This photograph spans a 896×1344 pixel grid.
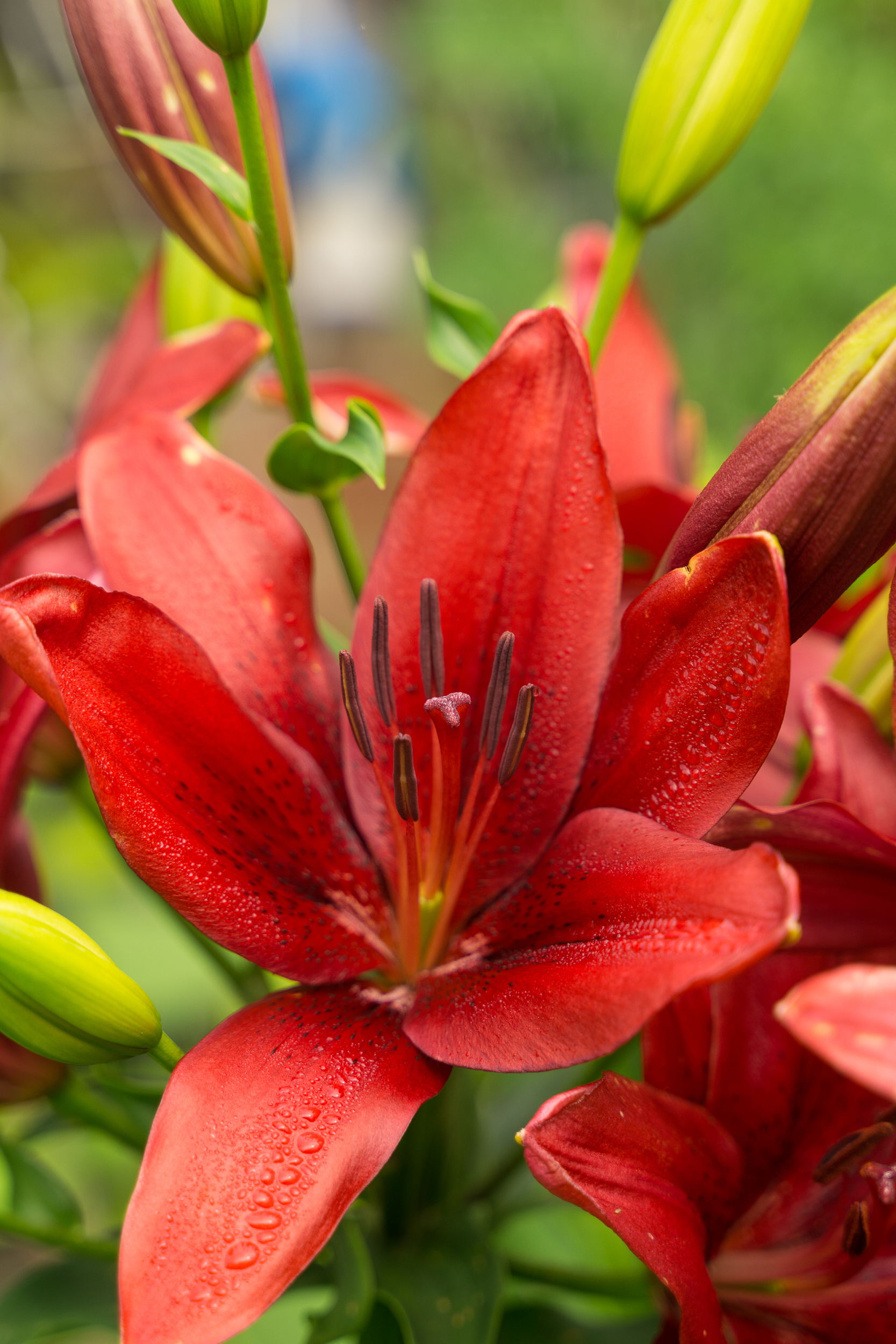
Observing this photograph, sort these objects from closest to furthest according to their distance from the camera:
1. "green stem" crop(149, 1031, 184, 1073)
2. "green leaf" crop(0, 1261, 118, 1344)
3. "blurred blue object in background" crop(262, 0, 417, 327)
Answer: "green stem" crop(149, 1031, 184, 1073) < "green leaf" crop(0, 1261, 118, 1344) < "blurred blue object in background" crop(262, 0, 417, 327)

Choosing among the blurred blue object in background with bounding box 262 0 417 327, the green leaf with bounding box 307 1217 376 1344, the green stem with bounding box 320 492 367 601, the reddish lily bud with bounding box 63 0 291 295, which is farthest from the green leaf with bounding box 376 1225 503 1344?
the blurred blue object in background with bounding box 262 0 417 327

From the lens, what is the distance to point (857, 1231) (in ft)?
1.07

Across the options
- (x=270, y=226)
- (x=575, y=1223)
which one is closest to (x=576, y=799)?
(x=270, y=226)

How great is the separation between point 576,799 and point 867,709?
9 centimetres

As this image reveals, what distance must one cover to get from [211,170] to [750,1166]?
325 mm

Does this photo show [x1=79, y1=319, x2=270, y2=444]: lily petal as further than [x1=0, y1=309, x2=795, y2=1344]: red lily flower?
Yes

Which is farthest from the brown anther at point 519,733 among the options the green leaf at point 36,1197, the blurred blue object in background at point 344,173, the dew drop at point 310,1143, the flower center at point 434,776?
the blurred blue object in background at point 344,173

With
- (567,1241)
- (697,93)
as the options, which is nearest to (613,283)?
A: (697,93)

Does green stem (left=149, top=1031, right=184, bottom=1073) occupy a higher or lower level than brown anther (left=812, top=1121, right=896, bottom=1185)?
higher

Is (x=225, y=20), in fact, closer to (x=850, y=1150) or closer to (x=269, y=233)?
(x=269, y=233)

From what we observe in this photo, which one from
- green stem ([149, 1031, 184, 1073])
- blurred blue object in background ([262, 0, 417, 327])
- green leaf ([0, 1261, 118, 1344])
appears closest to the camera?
green stem ([149, 1031, 184, 1073])

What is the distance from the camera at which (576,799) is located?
1.10 feet

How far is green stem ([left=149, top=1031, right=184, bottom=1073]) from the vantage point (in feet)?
0.99

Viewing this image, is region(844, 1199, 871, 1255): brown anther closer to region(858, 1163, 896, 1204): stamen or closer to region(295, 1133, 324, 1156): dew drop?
region(858, 1163, 896, 1204): stamen
